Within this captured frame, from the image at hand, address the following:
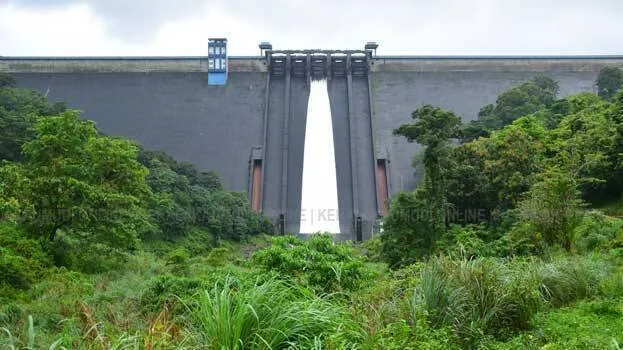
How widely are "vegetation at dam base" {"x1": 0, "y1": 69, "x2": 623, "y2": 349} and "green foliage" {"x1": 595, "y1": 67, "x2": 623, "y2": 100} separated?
4.53m

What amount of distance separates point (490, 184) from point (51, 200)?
367 inches

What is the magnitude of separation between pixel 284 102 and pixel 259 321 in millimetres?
26355

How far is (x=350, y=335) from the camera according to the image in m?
2.81

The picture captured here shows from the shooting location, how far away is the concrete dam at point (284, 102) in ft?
82.1

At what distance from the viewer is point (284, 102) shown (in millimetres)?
28688

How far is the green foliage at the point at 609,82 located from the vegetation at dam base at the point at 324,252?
4532 mm

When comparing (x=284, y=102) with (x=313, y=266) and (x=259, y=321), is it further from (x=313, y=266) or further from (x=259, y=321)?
(x=259, y=321)

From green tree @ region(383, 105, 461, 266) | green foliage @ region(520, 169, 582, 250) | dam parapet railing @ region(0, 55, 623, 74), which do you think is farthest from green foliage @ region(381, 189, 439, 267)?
dam parapet railing @ region(0, 55, 623, 74)

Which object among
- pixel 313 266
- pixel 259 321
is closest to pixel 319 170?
pixel 313 266

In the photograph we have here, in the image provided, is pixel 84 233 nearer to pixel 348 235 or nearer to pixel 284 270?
pixel 284 270

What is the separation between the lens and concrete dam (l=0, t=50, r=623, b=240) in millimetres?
25016

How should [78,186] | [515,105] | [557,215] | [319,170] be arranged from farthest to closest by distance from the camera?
[319,170] < [515,105] < [78,186] < [557,215]

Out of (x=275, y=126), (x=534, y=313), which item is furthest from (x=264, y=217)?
(x=534, y=313)

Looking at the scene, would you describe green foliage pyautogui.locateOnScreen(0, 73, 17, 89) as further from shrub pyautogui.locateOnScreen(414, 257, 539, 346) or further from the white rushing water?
shrub pyautogui.locateOnScreen(414, 257, 539, 346)
